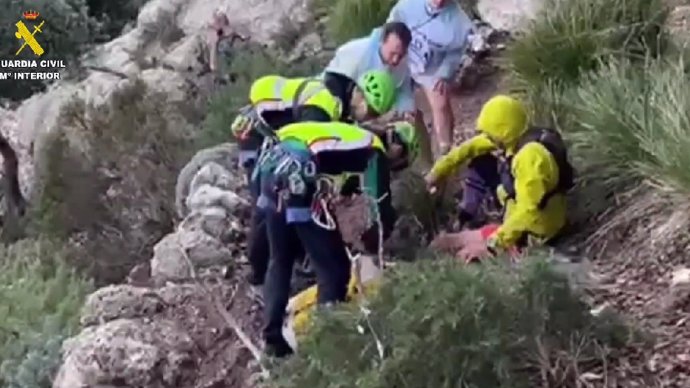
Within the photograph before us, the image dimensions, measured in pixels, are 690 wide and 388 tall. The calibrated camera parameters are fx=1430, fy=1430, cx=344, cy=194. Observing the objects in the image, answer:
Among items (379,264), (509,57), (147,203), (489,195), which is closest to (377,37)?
(489,195)

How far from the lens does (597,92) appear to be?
8383 millimetres

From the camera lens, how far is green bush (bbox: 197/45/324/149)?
37.9ft

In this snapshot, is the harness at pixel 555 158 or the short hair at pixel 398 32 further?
the short hair at pixel 398 32

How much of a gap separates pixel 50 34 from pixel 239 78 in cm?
976

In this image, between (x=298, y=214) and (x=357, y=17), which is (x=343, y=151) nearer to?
(x=298, y=214)

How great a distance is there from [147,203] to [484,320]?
650 centimetres

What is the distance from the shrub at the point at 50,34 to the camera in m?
21.7

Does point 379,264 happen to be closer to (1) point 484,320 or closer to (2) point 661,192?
(1) point 484,320

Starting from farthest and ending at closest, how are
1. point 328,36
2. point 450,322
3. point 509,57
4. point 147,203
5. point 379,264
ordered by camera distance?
point 328,36 → point 147,203 → point 509,57 → point 379,264 → point 450,322

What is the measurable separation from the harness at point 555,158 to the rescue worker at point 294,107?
699mm

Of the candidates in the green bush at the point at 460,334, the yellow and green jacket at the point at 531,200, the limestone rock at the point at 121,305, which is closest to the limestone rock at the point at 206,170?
the limestone rock at the point at 121,305

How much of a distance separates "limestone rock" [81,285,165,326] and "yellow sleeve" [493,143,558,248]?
2085 mm

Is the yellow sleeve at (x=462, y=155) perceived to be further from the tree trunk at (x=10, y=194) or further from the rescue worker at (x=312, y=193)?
the tree trunk at (x=10, y=194)

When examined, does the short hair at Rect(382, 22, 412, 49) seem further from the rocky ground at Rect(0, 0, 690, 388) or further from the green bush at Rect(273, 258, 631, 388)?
the green bush at Rect(273, 258, 631, 388)
